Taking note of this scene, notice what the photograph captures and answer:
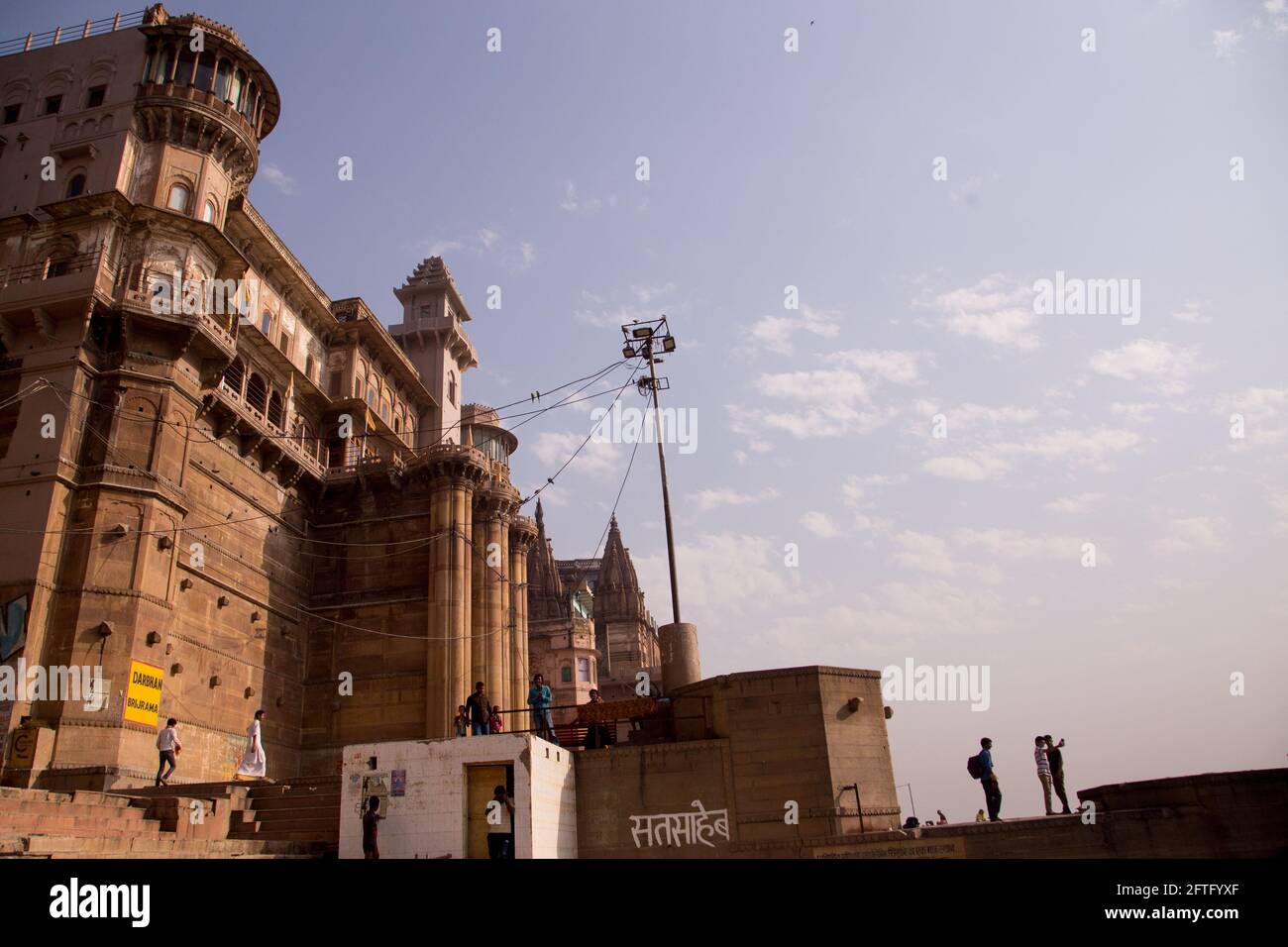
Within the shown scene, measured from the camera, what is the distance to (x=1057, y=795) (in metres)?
17.2

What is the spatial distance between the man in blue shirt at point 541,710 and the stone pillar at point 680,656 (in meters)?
2.69

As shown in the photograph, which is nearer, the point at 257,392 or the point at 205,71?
the point at 205,71

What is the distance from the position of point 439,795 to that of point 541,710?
3339 millimetres

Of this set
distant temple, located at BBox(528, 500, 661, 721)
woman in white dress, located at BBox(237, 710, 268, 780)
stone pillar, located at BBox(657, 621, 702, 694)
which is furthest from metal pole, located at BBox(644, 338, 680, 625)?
distant temple, located at BBox(528, 500, 661, 721)

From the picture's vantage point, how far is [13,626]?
69.4 ft

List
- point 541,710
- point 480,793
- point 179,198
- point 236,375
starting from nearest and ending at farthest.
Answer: point 480,793
point 541,710
point 179,198
point 236,375

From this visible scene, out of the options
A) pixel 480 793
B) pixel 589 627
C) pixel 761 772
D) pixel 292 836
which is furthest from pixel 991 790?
pixel 589 627

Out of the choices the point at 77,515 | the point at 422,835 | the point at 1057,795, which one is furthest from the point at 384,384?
the point at 1057,795

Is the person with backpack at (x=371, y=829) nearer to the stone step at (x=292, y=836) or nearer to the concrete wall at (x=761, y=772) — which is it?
the stone step at (x=292, y=836)

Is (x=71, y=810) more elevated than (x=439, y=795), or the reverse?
(x=71, y=810)

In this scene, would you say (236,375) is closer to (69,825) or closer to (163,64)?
(163,64)
